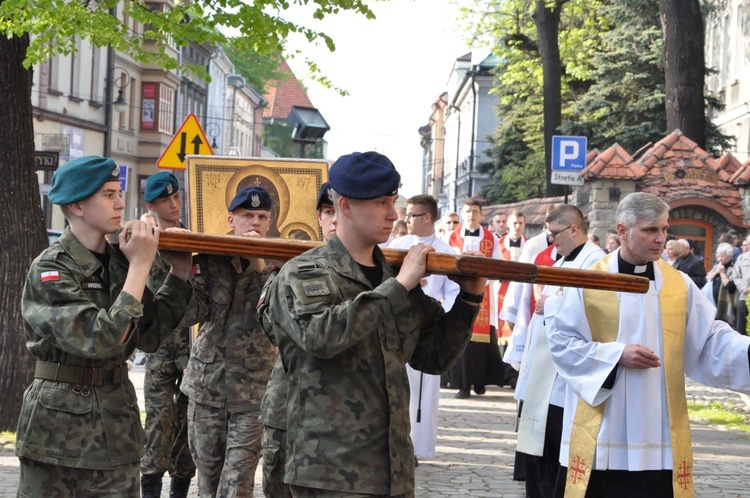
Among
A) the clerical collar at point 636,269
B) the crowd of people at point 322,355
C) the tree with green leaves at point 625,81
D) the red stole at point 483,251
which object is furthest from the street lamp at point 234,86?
the clerical collar at point 636,269

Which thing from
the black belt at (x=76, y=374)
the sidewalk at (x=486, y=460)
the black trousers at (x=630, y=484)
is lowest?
the sidewalk at (x=486, y=460)

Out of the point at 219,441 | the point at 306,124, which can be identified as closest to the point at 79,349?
the point at 219,441

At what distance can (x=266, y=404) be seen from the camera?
15.8 feet

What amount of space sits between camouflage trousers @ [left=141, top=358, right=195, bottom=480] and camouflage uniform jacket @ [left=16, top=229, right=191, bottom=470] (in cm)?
255

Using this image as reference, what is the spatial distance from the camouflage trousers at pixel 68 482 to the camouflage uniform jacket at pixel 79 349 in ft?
0.20

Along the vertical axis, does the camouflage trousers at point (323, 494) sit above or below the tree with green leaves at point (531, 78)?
below

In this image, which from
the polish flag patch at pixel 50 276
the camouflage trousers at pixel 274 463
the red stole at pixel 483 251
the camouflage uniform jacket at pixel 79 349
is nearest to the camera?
the camouflage uniform jacket at pixel 79 349

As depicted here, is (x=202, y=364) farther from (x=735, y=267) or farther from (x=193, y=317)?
(x=735, y=267)

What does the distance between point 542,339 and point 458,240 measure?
245 inches

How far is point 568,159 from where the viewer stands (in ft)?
62.8

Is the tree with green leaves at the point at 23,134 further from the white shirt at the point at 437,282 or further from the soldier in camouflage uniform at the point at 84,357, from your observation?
the soldier in camouflage uniform at the point at 84,357

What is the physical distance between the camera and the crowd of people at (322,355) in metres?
4.07

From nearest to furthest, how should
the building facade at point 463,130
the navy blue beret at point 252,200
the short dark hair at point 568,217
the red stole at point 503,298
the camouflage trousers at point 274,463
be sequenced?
the camouflage trousers at point 274,463 < the navy blue beret at point 252,200 < the short dark hair at point 568,217 < the red stole at point 503,298 < the building facade at point 463,130

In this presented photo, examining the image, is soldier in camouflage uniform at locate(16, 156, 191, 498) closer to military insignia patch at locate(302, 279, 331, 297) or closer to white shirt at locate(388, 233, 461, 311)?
military insignia patch at locate(302, 279, 331, 297)
